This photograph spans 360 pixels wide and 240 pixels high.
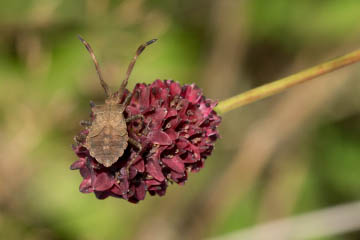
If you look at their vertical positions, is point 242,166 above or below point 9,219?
above

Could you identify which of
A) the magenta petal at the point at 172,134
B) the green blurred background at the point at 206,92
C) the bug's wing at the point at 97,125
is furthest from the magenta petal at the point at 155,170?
the green blurred background at the point at 206,92

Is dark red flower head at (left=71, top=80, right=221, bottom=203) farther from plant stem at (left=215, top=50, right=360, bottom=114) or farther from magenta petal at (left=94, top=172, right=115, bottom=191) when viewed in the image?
plant stem at (left=215, top=50, right=360, bottom=114)

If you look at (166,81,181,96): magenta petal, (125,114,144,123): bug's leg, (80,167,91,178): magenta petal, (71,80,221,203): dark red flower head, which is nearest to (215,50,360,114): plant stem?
(71,80,221,203): dark red flower head

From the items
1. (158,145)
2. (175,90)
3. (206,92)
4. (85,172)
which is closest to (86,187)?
(85,172)

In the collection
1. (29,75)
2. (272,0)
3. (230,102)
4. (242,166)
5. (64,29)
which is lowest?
(230,102)

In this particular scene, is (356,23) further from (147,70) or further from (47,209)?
(47,209)

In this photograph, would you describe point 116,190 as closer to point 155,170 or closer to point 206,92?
point 155,170

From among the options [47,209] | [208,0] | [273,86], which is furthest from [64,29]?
[273,86]
